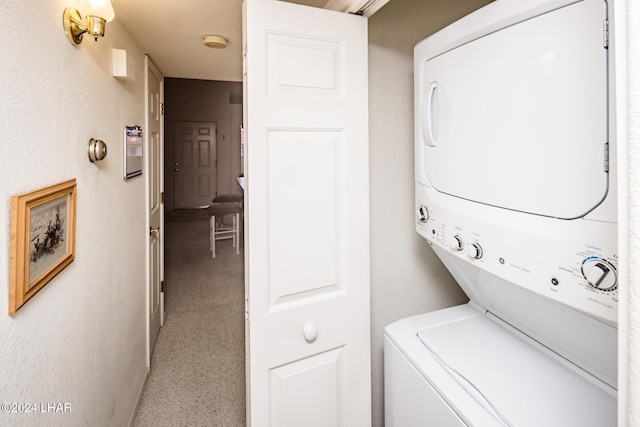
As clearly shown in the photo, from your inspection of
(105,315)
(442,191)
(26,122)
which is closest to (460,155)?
(442,191)

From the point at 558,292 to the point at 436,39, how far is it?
33.2 inches

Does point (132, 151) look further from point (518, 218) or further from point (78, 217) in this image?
point (518, 218)

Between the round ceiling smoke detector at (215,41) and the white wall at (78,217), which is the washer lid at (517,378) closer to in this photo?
the white wall at (78,217)

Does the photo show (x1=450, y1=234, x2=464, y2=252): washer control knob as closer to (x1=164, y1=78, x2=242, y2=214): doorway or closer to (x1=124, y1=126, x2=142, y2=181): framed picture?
(x1=124, y1=126, x2=142, y2=181): framed picture

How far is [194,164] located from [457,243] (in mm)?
6265

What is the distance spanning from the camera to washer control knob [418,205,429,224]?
1.24 meters

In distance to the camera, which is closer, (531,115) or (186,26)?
(531,115)

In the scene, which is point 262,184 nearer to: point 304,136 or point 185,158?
point 304,136

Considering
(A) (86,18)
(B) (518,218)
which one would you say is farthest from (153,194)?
(B) (518,218)

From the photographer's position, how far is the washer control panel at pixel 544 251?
0.67 meters

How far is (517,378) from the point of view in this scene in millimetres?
990

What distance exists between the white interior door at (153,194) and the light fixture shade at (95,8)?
1289mm

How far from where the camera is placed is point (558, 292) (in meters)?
0.76

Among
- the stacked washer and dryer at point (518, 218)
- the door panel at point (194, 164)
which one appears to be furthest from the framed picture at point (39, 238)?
the door panel at point (194, 164)
